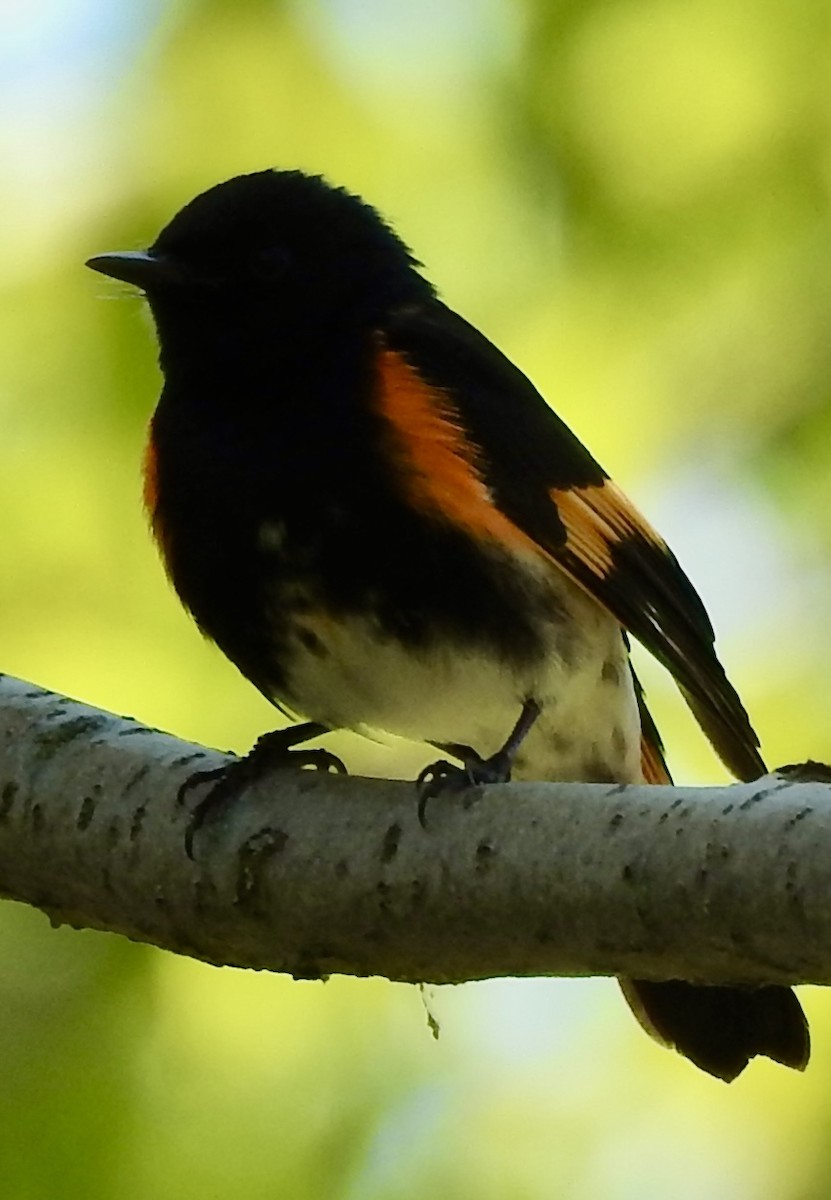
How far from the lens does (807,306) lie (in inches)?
104

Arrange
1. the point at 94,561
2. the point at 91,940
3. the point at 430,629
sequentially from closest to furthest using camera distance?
the point at 430,629
the point at 91,940
the point at 94,561

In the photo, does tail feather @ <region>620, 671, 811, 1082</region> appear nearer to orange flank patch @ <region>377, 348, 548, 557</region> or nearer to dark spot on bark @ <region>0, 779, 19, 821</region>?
orange flank patch @ <region>377, 348, 548, 557</region>

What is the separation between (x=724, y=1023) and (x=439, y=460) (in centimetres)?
72

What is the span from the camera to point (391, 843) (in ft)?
4.46

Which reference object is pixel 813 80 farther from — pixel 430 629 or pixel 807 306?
pixel 430 629

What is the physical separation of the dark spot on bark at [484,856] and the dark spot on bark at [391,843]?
0.30ft

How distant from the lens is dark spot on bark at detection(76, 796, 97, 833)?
1493mm

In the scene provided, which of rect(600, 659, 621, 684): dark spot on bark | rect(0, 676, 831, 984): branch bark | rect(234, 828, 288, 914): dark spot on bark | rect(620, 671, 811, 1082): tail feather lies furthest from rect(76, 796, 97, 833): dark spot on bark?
rect(600, 659, 621, 684): dark spot on bark

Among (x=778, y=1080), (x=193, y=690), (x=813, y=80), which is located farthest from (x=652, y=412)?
(x=778, y=1080)

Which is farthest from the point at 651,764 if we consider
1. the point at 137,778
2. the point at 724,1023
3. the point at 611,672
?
the point at 137,778

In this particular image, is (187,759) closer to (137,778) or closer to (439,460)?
(137,778)

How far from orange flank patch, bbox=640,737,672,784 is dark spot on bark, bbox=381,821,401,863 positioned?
2.81 ft

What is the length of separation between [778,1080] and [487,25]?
1.73m

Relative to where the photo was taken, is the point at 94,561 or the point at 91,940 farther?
the point at 94,561
